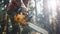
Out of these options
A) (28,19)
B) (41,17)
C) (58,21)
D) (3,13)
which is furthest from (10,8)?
(58,21)

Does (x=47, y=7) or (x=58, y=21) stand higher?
(x=47, y=7)

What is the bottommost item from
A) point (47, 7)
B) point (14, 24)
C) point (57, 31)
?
point (57, 31)

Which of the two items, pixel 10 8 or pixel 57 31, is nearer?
pixel 10 8

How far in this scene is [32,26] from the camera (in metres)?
1.67

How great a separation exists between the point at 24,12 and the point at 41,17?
18 cm

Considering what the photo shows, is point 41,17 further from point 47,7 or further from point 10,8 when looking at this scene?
point 10,8

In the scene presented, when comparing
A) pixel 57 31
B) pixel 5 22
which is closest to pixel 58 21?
pixel 57 31

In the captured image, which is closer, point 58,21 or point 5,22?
point 5,22

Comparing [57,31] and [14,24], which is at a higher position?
[14,24]

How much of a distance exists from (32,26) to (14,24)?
17 cm

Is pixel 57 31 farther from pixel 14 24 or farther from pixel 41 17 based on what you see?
pixel 14 24

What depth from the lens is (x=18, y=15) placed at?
1.64m

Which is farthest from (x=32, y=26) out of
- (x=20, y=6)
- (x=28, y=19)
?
(x=20, y=6)

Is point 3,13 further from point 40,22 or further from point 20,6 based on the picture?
point 40,22
